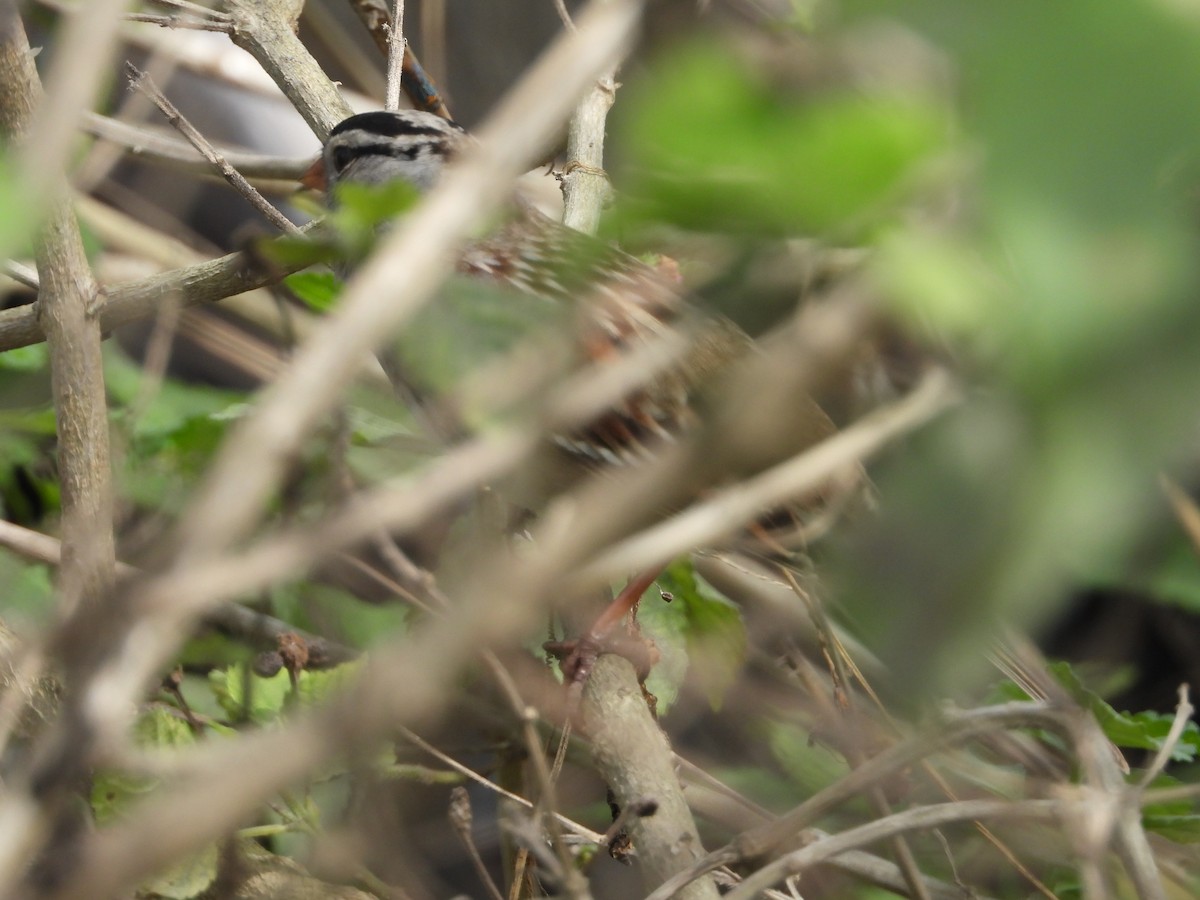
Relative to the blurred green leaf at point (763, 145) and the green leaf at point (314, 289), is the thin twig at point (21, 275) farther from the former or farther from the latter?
the blurred green leaf at point (763, 145)

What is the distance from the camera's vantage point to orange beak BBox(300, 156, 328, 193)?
3053 mm

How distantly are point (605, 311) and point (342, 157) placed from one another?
91cm

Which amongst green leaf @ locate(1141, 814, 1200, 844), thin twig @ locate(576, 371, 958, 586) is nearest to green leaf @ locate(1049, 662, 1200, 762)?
green leaf @ locate(1141, 814, 1200, 844)

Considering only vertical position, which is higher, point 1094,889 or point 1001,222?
point 1001,222

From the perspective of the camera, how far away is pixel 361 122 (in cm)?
285

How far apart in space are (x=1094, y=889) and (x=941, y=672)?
0.48m

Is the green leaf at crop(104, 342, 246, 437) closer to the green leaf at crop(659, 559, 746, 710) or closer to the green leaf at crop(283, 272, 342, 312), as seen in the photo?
the green leaf at crop(283, 272, 342, 312)

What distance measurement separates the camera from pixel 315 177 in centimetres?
311

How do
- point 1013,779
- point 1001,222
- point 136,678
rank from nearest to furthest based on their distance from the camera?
point 1001,222 < point 136,678 < point 1013,779

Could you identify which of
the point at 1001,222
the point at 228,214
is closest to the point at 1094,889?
the point at 1001,222

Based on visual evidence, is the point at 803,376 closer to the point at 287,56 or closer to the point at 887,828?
the point at 887,828

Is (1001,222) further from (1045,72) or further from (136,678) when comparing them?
(136,678)

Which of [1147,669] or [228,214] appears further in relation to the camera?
[228,214]

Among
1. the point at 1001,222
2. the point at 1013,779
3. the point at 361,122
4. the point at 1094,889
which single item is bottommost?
the point at 1013,779
